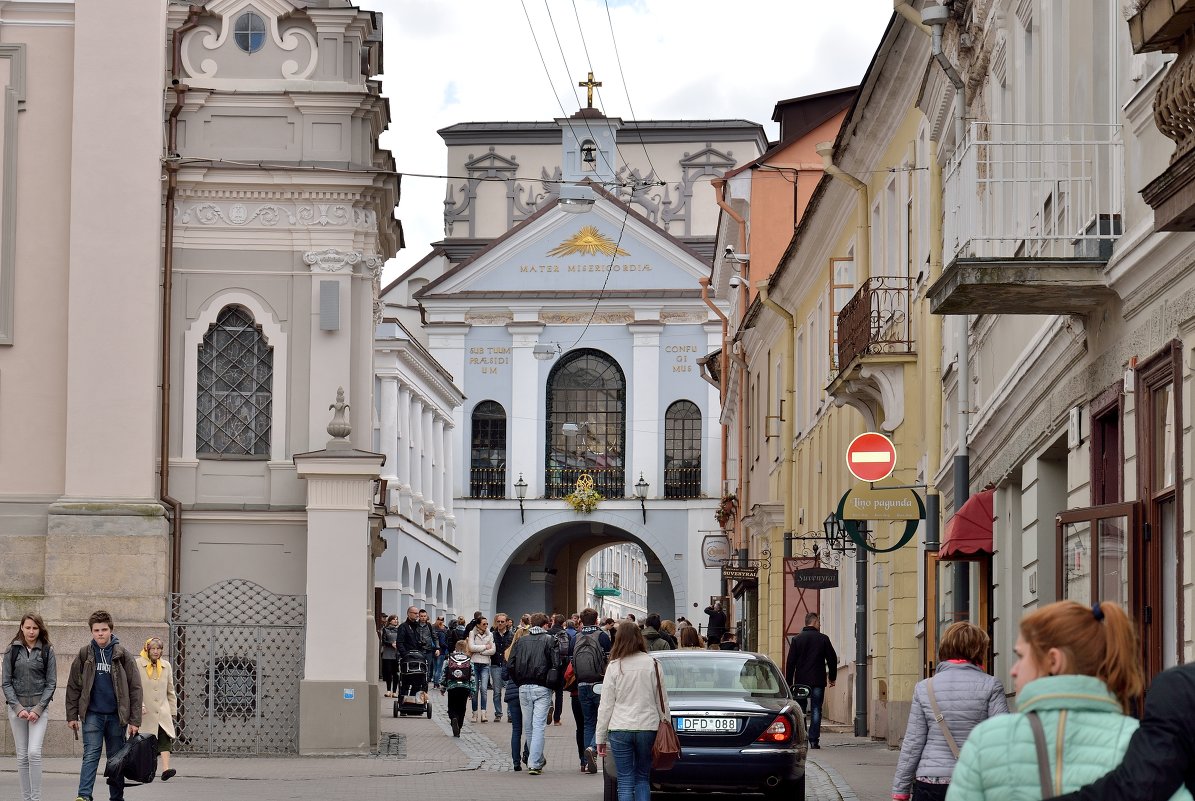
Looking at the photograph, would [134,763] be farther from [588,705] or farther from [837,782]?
[588,705]

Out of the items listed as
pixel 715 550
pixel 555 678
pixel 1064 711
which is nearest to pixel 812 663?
pixel 555 678

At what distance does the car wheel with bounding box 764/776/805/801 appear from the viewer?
15.6 m

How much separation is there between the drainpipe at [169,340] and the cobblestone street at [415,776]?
3070mm

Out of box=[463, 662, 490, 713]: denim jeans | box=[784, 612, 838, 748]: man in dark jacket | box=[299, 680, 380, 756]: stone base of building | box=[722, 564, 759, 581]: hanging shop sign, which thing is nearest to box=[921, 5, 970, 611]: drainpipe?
box=[784, 612, 838, 748]: man in dark jacket

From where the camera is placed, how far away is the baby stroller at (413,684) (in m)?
31.8

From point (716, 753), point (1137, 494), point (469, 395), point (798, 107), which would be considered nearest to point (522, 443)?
point (469, 395)

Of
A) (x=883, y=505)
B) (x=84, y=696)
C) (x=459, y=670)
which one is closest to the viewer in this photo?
(x=84, y=696)

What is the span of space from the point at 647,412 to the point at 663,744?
49097mm

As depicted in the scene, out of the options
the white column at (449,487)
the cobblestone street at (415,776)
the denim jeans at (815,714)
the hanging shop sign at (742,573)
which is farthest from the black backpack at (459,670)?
Answer: the white column at (449,487)

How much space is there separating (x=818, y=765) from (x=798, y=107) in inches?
898

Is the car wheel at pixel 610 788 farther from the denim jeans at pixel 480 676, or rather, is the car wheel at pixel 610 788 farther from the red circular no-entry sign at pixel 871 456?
the denim jeans at pixel 480 676

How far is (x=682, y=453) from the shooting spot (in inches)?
2484

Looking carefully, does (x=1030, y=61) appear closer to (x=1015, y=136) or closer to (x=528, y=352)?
(x=1015, y=136)

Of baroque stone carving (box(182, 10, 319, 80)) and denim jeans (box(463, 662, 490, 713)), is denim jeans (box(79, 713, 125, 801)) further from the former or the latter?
denim jeans (box(463, 662, 490, 713))
